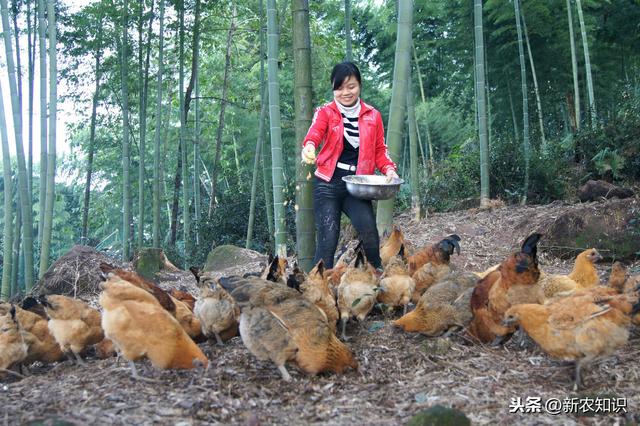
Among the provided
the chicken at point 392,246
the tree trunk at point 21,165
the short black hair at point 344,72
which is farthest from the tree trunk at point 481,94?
the tree trunk at point 21,165

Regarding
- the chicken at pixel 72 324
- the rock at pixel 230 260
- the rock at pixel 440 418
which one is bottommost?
the rock at pixel 230 260

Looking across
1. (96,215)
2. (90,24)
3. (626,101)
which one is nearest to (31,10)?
(90,24)

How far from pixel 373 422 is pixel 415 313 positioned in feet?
5.08

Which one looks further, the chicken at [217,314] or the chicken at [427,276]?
the chicken at [427,276]

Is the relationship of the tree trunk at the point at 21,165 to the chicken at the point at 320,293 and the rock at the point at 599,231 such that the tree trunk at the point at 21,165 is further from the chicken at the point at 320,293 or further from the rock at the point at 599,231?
the rock at the point at 599,231

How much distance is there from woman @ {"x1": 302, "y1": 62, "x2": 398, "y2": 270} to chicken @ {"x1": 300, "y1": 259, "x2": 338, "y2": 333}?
0.60 metres

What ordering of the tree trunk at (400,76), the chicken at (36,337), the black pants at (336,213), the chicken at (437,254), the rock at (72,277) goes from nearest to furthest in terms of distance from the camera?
the chicken at (36,337)
the black pants at (336,213)
the chicken at (437,254)
the tree trunk at (400,76)
the rock at (72,277)

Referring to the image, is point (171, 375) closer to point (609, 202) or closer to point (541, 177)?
point (609, 202)

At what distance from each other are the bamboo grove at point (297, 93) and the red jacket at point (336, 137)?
→ 1.07 feet

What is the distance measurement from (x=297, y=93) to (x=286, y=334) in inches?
96.1

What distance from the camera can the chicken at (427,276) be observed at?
509 cm

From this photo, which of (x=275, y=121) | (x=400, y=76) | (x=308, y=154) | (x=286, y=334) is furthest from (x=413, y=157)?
(x=286, y=334)

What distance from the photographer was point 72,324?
397cm

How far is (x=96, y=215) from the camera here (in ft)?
85.4
